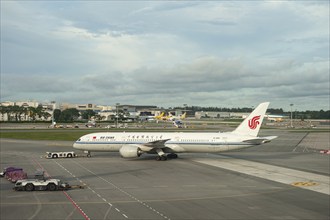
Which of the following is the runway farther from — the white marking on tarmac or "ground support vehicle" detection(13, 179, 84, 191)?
"ground support vehicle" detection(13, 179, 84, 191)

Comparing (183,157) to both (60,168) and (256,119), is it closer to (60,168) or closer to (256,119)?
(256,119)

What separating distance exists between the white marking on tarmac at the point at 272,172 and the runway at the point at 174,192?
95 mm

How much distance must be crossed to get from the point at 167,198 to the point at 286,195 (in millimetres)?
9132

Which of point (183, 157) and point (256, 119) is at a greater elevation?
point (256, 119)

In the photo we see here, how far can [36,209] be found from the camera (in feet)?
76.8

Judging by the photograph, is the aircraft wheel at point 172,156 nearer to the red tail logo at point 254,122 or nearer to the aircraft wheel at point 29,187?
the red tail logo at point 254,122

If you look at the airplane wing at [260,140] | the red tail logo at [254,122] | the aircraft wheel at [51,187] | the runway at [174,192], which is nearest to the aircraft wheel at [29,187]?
the runway at [174,192]

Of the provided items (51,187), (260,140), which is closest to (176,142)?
(260,140)

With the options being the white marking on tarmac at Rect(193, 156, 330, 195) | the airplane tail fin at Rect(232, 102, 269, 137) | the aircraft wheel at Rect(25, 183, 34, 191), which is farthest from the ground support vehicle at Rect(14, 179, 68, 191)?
the airplane tail fin at Rect(232, 102, 269, 137)

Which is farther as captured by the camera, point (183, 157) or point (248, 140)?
point (183, 157)

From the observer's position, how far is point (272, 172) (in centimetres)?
4034

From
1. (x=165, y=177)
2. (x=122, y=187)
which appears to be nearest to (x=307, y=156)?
(x=165, y=177)

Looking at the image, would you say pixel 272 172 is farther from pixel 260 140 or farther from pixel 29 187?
pixel 29 187

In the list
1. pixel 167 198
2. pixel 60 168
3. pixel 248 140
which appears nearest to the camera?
pixel 167 198
